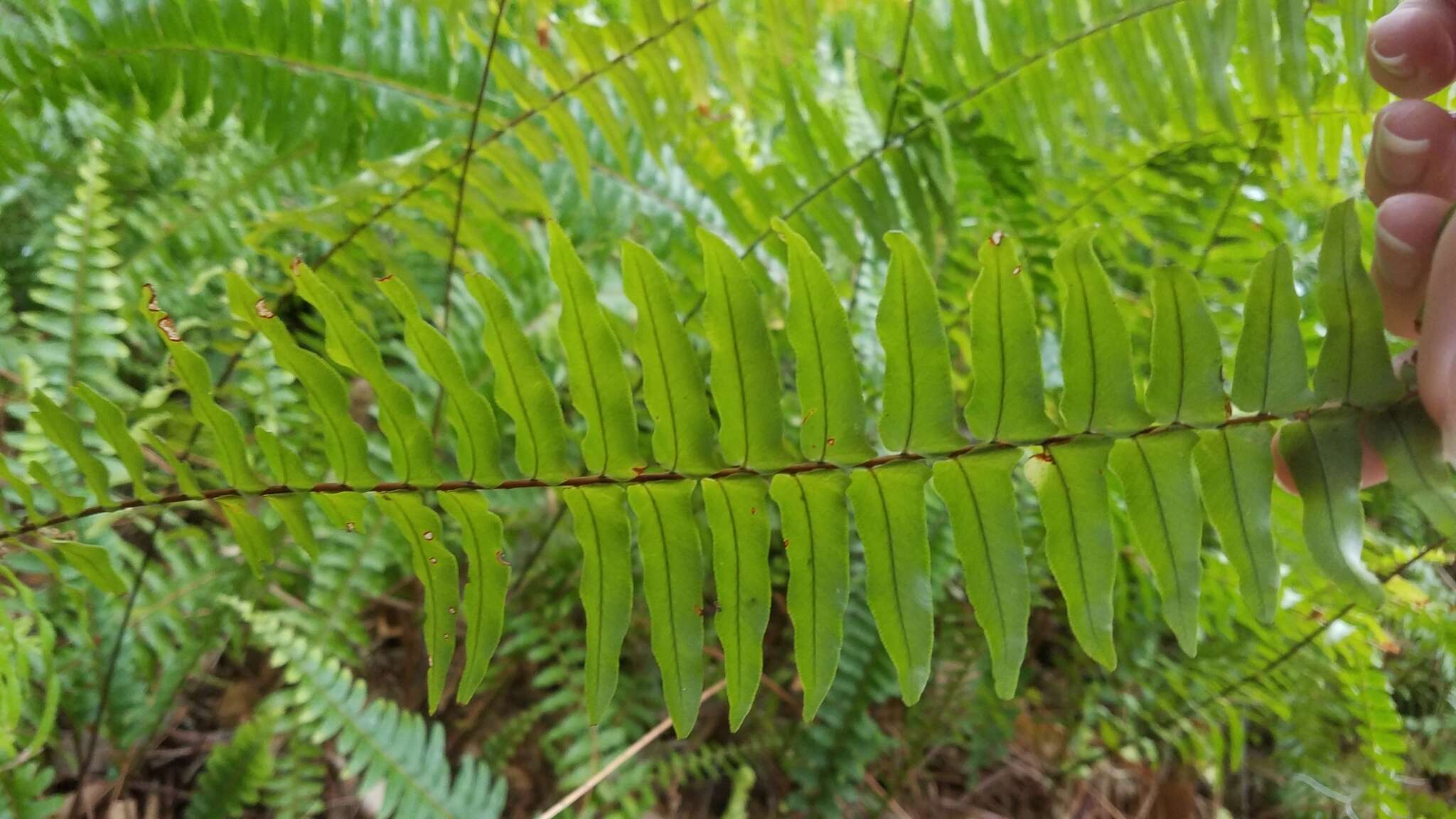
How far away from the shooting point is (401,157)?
3.81 ft

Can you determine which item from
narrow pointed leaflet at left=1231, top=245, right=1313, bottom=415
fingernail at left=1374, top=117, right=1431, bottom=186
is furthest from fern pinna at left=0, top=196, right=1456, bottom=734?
fingernail at left=1374, top=117, right=1431, bottom=186

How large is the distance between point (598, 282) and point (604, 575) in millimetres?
1131

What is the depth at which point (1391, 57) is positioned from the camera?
2.89 ft

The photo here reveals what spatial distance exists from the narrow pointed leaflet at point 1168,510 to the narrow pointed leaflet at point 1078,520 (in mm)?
31

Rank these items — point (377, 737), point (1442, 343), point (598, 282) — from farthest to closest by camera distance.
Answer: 1. point (598, 282)
2. point (377, 737)
3. point (1442, 343)

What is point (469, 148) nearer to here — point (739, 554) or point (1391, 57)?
point (739, 554)

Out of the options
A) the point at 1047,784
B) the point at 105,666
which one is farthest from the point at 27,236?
the point at 1047,784

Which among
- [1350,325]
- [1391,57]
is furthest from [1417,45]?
[1350,325]

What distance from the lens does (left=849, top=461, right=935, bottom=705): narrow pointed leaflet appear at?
819 millimetres

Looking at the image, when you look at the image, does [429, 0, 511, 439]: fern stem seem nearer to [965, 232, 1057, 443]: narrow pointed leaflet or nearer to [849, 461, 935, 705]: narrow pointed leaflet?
[849, 461, 935, 705]: narrow pointed leaflet

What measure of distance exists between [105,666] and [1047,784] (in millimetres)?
2080

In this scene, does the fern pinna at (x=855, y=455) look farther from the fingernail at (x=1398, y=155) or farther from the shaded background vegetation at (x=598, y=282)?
the shaded background vegetation at (x=598, y=282)

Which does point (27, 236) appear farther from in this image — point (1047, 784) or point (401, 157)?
point (1047, 784)

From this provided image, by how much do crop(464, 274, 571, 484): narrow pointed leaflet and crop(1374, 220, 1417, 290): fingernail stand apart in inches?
33.8
